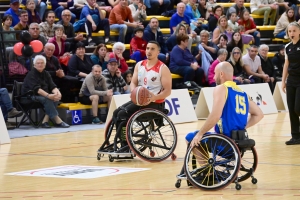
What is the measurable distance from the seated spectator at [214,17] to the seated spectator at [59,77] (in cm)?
545

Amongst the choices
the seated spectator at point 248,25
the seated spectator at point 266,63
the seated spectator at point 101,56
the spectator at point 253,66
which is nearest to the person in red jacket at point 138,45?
the seated spectator at point 101,56

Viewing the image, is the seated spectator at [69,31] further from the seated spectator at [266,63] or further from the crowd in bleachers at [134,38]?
the seated spectator at [266,63]

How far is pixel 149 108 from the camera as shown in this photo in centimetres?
896

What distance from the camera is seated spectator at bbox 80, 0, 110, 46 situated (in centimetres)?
1630

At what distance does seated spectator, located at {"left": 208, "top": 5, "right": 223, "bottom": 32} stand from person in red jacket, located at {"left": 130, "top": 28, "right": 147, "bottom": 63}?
2828 millimetres

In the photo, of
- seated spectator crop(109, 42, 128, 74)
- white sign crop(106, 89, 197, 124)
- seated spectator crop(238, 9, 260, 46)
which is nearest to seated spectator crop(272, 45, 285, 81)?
seated spectator crop(238, 9, 260, 46)

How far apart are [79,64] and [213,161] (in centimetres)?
811

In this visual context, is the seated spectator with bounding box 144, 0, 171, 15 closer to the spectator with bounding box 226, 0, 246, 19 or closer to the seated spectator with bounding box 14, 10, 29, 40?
the spectator with bounding box 226, 0, 246, 19

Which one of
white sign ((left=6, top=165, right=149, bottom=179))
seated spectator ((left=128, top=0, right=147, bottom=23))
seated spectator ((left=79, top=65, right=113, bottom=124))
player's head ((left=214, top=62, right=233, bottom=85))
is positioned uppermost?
player's head ((left=214, top=62, right=233, bottom=85))

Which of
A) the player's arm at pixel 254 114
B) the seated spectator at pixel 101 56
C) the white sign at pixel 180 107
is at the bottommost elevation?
the white sign at pixel 180 107

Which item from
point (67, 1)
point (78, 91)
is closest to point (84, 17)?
point (67, 1)

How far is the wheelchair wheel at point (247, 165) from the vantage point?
23.4 feet

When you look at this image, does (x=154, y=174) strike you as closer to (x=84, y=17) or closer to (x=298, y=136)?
(x=298, y=136)

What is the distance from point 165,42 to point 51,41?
3.38 meters
